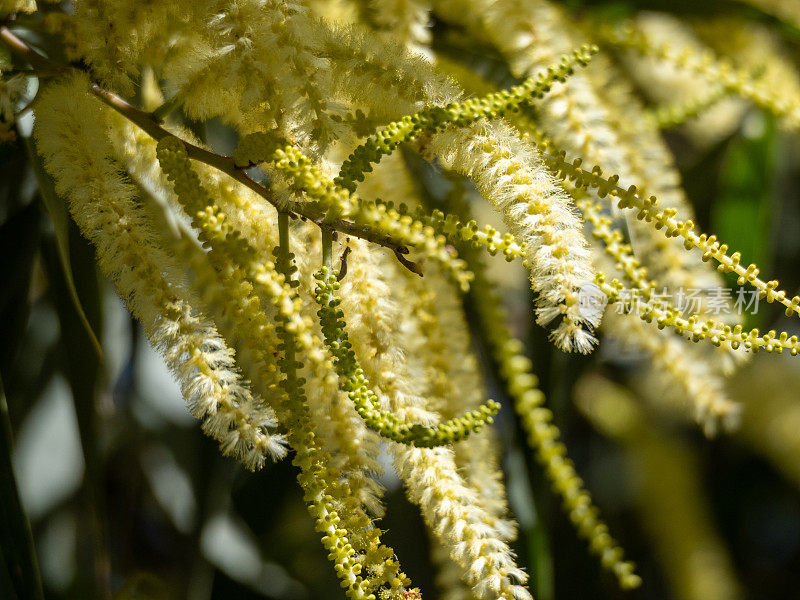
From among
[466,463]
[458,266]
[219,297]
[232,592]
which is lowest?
[232,592]

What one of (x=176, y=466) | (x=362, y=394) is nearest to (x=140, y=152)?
(x=362, y=394)

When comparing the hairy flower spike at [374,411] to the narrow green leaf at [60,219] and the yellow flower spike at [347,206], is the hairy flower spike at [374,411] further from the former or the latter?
the narrow green leaf at [60,219]

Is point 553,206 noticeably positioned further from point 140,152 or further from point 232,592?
point 232,592

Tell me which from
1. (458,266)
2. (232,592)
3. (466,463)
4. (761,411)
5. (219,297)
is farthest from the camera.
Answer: (761,411)

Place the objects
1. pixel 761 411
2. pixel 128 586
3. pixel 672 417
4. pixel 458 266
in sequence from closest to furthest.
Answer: pixel 458 266
pixel 128 586
pixel 761 411
pixel 672 417

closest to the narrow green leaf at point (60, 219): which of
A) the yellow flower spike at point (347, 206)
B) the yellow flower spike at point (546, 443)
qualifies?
the yellow flower spike at point (347, 206)

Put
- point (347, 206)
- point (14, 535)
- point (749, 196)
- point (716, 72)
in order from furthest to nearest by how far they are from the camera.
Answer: point (749, 196) < point (716, 72) < point (14, 535) < point (347, 206)

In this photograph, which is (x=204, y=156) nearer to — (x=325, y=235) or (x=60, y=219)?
(x=325, y=235)

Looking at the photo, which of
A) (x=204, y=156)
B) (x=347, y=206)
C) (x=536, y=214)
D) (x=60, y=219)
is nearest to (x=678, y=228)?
(x=536, y=214)
